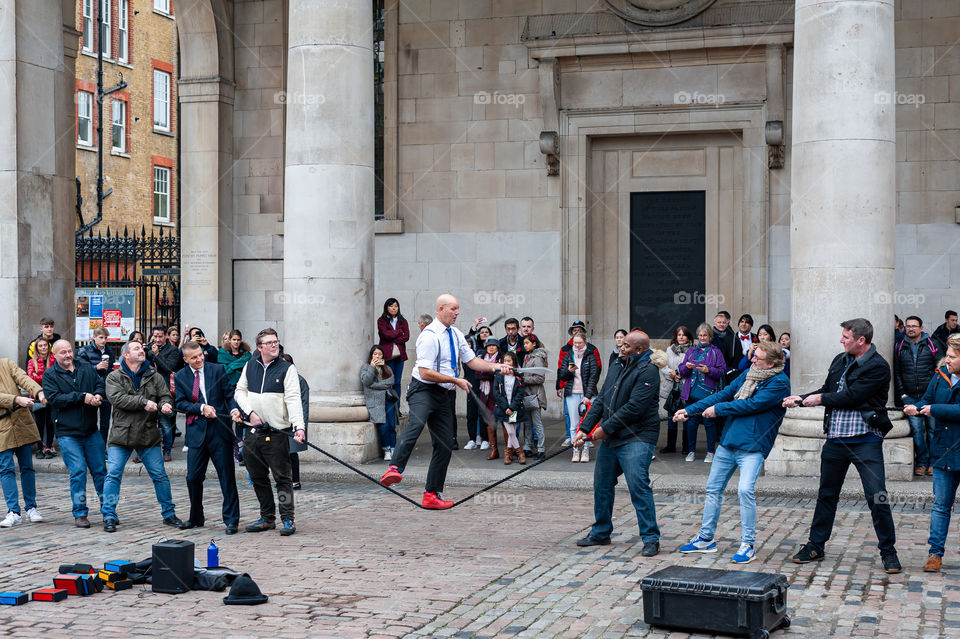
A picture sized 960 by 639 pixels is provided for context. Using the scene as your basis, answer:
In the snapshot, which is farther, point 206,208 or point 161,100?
point 161,100

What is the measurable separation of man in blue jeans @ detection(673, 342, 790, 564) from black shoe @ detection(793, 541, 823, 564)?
0.35 meters

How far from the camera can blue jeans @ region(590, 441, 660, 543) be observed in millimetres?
10062

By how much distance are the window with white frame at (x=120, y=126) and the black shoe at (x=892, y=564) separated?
109 feet

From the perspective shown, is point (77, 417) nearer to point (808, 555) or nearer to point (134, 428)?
point (134, 428)

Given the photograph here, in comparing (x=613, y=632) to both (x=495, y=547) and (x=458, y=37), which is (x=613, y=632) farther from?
(x=458, y=37)

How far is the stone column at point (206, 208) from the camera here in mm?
21188

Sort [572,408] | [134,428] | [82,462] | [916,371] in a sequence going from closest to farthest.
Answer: [134,428] < [82,462] < [916,371] < [572,408]

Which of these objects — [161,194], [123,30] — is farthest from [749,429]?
[161,194]

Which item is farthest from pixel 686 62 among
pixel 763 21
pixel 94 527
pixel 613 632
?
pixel 613 632

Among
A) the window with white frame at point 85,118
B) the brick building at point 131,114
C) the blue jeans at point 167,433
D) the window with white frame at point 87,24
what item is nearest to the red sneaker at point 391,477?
the blue jeans at point 167,433

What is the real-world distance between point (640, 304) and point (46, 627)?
13.7 metres

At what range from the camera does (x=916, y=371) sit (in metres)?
14.3

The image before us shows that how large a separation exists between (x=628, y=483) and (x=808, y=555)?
5.14 ft

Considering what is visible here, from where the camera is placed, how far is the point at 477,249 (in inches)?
802
